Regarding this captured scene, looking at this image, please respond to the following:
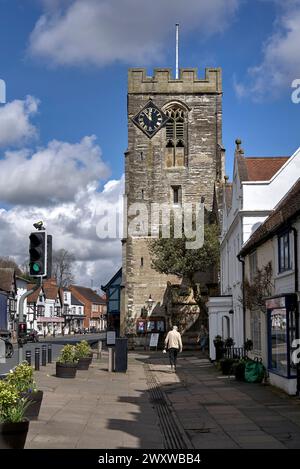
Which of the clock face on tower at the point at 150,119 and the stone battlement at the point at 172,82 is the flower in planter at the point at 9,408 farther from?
the stone battlement at the point at 172,82

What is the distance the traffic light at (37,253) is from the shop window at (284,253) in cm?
774

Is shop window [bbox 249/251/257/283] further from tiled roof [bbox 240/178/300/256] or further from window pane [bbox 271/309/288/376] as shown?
window pane [bbox 271/309/288/376]

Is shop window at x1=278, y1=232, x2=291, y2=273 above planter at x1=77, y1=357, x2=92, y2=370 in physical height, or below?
above

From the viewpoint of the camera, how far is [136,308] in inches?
2013

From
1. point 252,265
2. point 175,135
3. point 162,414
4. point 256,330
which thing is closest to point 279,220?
point 252,265

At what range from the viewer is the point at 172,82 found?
54.3 meters

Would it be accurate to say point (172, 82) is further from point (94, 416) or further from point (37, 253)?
point (94, 416)

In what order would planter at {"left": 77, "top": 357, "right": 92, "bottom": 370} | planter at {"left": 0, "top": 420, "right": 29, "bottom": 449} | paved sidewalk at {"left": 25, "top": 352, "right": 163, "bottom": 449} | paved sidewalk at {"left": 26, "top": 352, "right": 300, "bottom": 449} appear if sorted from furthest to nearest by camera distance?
1. planter at {"left": 77, "top": 357, "right": 92, "bottom": 370}
2. paved sidewalk at {"left": 26, "top": 352, "right": 300, "bottom": 449}
3. paved sidewalk at {"left": 25, "top": 352, "right": 163, "bottom": 449}
4. planter at {"left": 0, "top": 420, "right": 29, "bottom": 449}

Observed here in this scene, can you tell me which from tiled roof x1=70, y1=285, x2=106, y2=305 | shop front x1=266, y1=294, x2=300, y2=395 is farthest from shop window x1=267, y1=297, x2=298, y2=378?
tiled roof x1=70, y1=285, x2=106, y2=305

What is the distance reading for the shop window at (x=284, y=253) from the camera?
17766 millimetres

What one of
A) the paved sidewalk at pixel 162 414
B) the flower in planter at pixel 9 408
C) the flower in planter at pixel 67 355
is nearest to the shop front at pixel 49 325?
the flower in planter at pixel 67 355

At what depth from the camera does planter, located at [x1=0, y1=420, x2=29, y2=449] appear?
317 inches

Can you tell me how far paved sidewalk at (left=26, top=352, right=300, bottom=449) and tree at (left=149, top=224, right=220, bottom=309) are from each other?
20.6m
